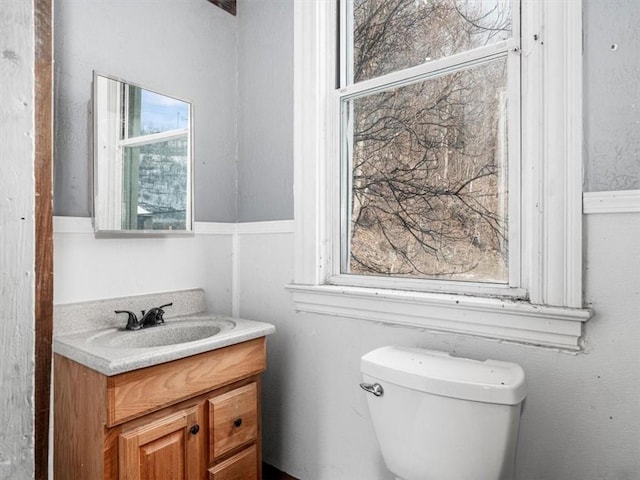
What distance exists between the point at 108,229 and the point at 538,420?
1.49 m

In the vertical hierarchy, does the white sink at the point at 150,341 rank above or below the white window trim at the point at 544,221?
below

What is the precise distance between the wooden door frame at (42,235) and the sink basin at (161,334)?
0.91 feet

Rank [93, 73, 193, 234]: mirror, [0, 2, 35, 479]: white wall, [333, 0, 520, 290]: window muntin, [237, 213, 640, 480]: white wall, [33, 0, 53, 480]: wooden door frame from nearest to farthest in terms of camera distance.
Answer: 1. [0, 2, 35, 479]: white wall
2. [33, 0, 53, 480]: wooden door frame
3. [237, 213, 640, 480]: white wall
4. [333, 0, 520, 290]: window muntin
5. [93, 73, 193, 234]: mirror

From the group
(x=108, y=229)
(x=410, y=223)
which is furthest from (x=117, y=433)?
(x=410, y=223)

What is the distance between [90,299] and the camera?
1389 mm

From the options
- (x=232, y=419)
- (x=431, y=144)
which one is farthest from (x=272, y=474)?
(x=431, y=144)

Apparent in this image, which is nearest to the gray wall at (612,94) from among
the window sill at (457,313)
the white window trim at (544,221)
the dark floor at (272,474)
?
the white window trim at (544,221)

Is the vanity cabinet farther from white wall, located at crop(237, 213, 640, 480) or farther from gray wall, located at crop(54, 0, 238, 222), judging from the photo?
gray wall, located at crop(54, 0, 238, 222)

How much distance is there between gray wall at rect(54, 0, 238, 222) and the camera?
1.33m

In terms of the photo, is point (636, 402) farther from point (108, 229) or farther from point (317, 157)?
point (108, 229)

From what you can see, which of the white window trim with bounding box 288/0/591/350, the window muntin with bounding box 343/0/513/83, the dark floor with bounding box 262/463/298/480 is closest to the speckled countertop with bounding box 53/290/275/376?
the white window trim with bounding box 288/0/591/350

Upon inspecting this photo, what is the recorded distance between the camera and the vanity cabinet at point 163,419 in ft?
3.48

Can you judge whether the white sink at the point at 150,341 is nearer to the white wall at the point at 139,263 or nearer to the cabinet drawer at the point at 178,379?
the cabinet drawer at the point at 178,379

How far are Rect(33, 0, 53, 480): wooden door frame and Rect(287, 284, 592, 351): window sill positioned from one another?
0.88m
